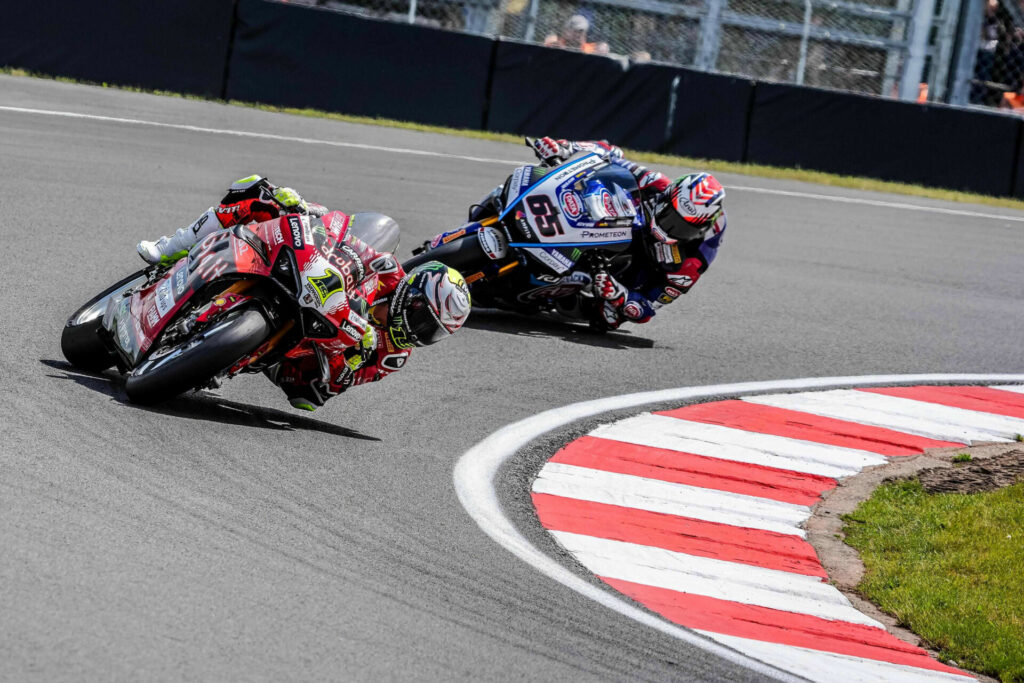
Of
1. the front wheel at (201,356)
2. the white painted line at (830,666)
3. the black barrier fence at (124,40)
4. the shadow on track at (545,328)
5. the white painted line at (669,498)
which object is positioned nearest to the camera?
the white painted line at (830,666)

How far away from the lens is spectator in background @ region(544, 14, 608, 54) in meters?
17.5

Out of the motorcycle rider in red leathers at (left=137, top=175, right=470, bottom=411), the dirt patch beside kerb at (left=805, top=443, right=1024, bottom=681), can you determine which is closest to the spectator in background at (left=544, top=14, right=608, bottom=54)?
the dirt patch beside kerb at (left=805, top=443, right=1024, bottom=681)

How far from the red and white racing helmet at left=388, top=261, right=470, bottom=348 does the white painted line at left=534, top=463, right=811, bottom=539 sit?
88 centimetres

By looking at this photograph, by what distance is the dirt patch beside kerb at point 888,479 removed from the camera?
19.2 feet

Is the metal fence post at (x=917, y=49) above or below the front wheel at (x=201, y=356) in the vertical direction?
above

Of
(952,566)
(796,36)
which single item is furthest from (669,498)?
(796,36)

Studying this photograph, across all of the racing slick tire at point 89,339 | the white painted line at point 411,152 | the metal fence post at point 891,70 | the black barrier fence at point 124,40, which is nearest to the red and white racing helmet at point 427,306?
the racing slick tire at point 89,339

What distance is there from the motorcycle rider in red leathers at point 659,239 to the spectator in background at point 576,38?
8200 mm

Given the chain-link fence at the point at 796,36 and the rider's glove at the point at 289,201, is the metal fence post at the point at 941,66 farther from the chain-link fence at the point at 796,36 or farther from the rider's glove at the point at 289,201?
the rider's glove at the point at 289,201

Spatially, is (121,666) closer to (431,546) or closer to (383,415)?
(431,546)

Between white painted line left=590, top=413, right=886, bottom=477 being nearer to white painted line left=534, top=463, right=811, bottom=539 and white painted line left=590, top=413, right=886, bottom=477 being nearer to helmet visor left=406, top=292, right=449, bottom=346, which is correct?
white painted line left=534, top=463, right=811, bottom=539

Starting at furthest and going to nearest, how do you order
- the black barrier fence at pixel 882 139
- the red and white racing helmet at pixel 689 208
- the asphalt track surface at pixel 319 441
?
the black barrier fence at pixel 882 139 < the red and white racing helmet at pixel 689 208 < the asphalt track surface at pixel 319 441

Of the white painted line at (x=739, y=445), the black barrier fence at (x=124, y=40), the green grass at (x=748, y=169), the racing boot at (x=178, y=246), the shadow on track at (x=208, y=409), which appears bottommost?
the white painted line at (x=739, y=445)

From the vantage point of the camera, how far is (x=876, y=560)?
19.6 feet
